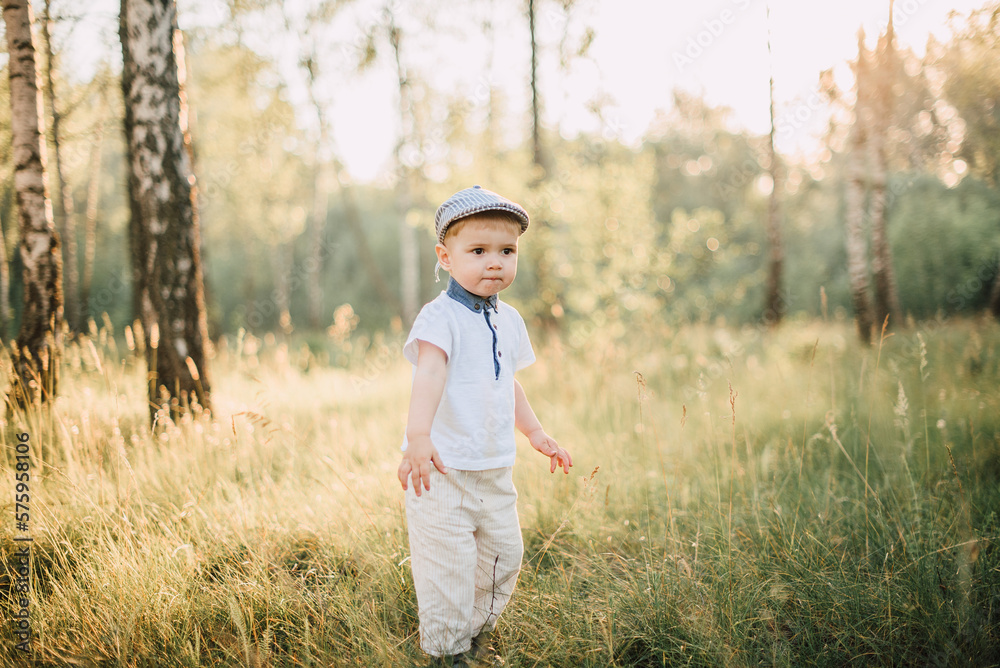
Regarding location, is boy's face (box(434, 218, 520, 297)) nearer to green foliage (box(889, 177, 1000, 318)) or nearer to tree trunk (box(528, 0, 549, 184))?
tree trunk (box(528, 0, 549, 184))

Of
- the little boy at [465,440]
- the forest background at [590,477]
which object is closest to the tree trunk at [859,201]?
the forest background at [590,477]

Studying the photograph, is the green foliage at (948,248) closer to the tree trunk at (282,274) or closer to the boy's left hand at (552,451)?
the boy's left hand at (552,451)

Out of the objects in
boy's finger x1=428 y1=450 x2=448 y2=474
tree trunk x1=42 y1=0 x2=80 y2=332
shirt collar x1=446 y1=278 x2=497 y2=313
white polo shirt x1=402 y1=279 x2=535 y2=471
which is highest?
tree trunk x1=42 y1=0 x2=80 y2=332

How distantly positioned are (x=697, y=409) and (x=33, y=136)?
557 centimetres

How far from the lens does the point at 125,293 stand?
2327 cm

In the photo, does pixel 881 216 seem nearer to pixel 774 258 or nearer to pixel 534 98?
pixel 774 258

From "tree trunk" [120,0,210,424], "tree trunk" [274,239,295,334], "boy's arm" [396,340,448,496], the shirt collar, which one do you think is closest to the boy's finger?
"boy's arm" [396,340,448,496]

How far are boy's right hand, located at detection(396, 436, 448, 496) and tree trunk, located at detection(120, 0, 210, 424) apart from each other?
2.69 metres

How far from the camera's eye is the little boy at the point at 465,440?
5.67 ft

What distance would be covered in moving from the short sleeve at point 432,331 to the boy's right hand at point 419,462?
290mm

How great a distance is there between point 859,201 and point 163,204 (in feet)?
29.3

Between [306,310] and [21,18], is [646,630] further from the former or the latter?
[306,310]

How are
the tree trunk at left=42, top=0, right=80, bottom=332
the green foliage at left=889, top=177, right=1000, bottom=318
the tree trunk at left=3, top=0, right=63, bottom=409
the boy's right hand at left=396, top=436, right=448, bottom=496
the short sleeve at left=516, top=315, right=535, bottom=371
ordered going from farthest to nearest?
the green foliage at left=889, top=177, right=1000, bottom=318 → the tree trunk at left=42, top=0, right=80, bottom=332 → the tree trunk at left=3, top=0, right=63, bottom=409 → the short sleeve at left=516, top=315, right=535, bottom=371 → the boy's right hand at left=396, top=436, right=448, bottom=496

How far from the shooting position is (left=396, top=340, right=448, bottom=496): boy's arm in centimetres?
160
